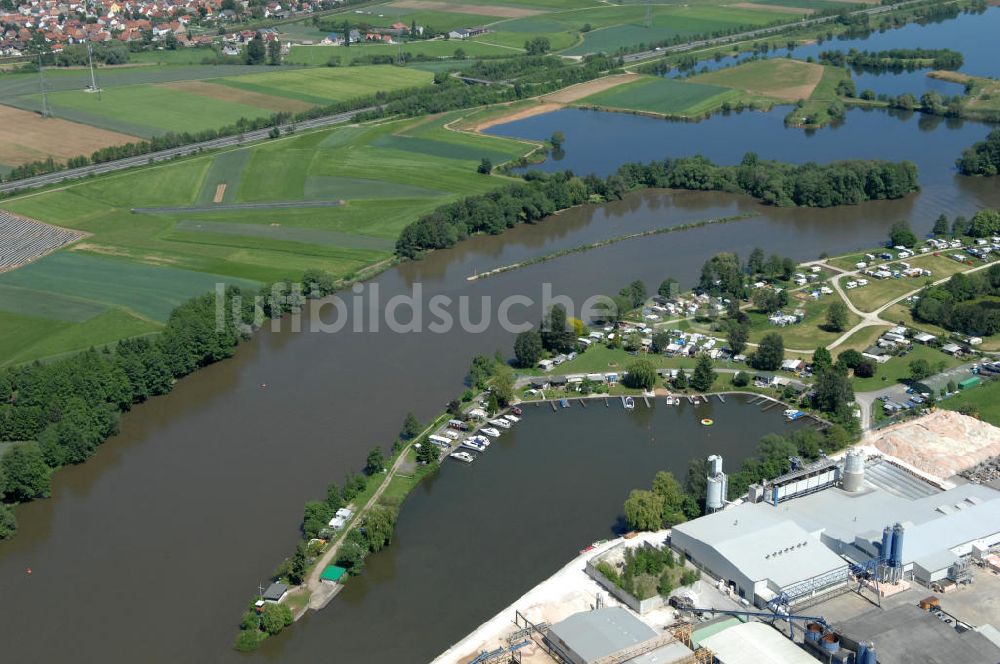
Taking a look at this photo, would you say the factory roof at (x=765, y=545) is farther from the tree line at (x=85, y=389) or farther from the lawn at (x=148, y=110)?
the lawn at (x=148, y=110)

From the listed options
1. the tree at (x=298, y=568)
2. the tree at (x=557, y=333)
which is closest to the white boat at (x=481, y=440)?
the tree at (x=557, y=333)

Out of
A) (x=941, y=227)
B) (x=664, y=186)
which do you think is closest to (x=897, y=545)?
(x=941, y=227)

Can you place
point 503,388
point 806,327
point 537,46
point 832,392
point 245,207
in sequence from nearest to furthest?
1. point 832,392
2. point 503,388
3. point 806,327
4. point 245,207
5. point 537,46

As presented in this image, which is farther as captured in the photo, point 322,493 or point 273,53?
point 273,53

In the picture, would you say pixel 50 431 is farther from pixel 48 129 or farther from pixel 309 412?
pixel 48 129

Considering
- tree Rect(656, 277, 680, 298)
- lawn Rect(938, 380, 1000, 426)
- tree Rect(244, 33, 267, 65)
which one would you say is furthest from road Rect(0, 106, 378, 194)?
lawn Rect(938, 380, 1000, 426)

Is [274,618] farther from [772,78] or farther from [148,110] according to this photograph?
[772,78]
